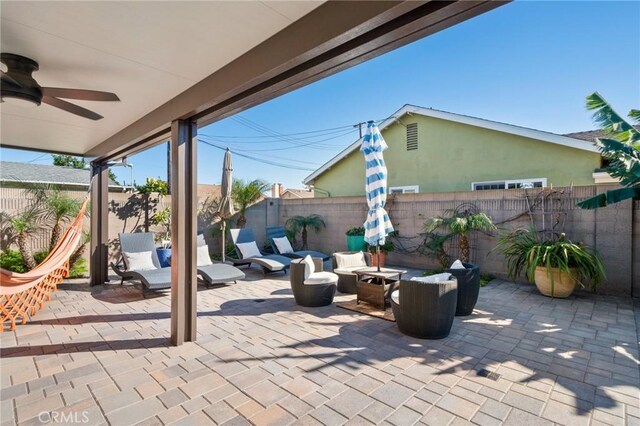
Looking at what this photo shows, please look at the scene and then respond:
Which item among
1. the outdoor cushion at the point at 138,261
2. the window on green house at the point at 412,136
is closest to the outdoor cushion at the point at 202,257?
the outdoor cushion at the point at 138,261

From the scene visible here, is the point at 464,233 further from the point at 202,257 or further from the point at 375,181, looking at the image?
the point at 202,257

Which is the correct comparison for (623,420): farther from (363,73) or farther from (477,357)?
(363,73)

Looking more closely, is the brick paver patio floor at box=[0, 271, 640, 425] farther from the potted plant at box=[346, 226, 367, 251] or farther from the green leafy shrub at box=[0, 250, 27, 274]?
the potted plant at box=[346, 226, 367, 251]

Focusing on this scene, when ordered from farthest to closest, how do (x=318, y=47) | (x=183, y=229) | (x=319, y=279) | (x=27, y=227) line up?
1. (x=27, y=227)
2. (x=319, y=279)
3. (x=183, y=229)
4. (x=318, y=47)

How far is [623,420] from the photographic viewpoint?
257 centimetres

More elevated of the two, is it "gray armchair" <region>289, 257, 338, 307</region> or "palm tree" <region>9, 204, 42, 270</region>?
"palm tree" <region>9, 204, 42, 270</region>

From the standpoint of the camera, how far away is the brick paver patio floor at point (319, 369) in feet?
8.86

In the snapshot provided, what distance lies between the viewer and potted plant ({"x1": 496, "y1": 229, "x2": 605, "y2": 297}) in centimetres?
598

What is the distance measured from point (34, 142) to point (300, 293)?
6446 millimetres

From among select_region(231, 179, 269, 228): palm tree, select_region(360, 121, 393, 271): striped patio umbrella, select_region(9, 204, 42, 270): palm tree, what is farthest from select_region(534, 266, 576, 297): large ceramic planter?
select_region(9, 204, 42, 270): palm tree

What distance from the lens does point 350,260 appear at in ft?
22.8

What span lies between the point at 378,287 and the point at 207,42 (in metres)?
4.44
